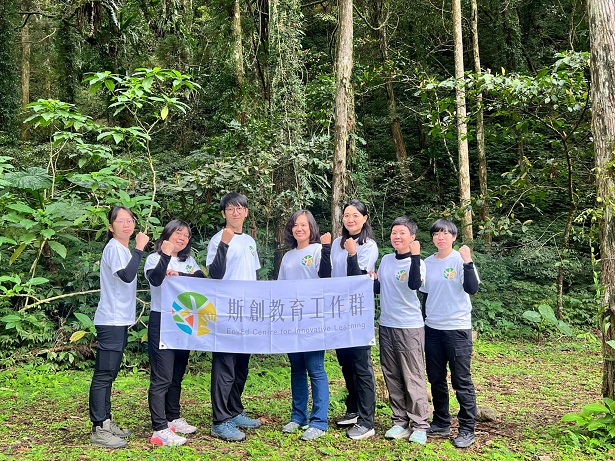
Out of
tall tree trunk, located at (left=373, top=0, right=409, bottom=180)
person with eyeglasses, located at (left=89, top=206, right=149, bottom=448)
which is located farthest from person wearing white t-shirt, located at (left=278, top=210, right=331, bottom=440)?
tall tree trunk, located at (left=373, top=0, right=409, bottom=180)

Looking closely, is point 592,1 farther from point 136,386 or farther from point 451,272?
point 136,386

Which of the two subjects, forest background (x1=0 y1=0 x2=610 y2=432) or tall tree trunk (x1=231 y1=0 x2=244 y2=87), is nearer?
forest background (x1=0 y1=0 x2=610 y2=432)

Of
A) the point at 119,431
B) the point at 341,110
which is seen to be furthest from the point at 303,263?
the point at 341,110

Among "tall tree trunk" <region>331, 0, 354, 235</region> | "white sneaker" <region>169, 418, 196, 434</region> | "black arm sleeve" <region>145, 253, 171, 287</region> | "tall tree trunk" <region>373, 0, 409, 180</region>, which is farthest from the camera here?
"tall tree trunk" <region>373, 0, 409, 180</region>

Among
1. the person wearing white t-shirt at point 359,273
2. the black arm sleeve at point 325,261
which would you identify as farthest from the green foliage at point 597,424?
the black arm sleeve at point 325,261

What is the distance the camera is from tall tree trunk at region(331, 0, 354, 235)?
6.71 metres

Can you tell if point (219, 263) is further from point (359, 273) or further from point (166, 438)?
point (166, 438)

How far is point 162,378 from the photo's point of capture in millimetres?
4160

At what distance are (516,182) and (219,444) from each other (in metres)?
5.39

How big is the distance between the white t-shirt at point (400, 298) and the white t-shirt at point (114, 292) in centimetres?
200

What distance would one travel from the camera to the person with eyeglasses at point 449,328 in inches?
161

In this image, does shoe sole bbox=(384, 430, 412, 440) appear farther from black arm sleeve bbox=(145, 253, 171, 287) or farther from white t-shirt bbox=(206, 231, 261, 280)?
black arm sleeve bbox=(145, 253, 171, 287)

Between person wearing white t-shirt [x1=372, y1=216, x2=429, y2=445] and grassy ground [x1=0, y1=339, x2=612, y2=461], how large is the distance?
21cm

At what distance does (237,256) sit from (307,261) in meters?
0.58
